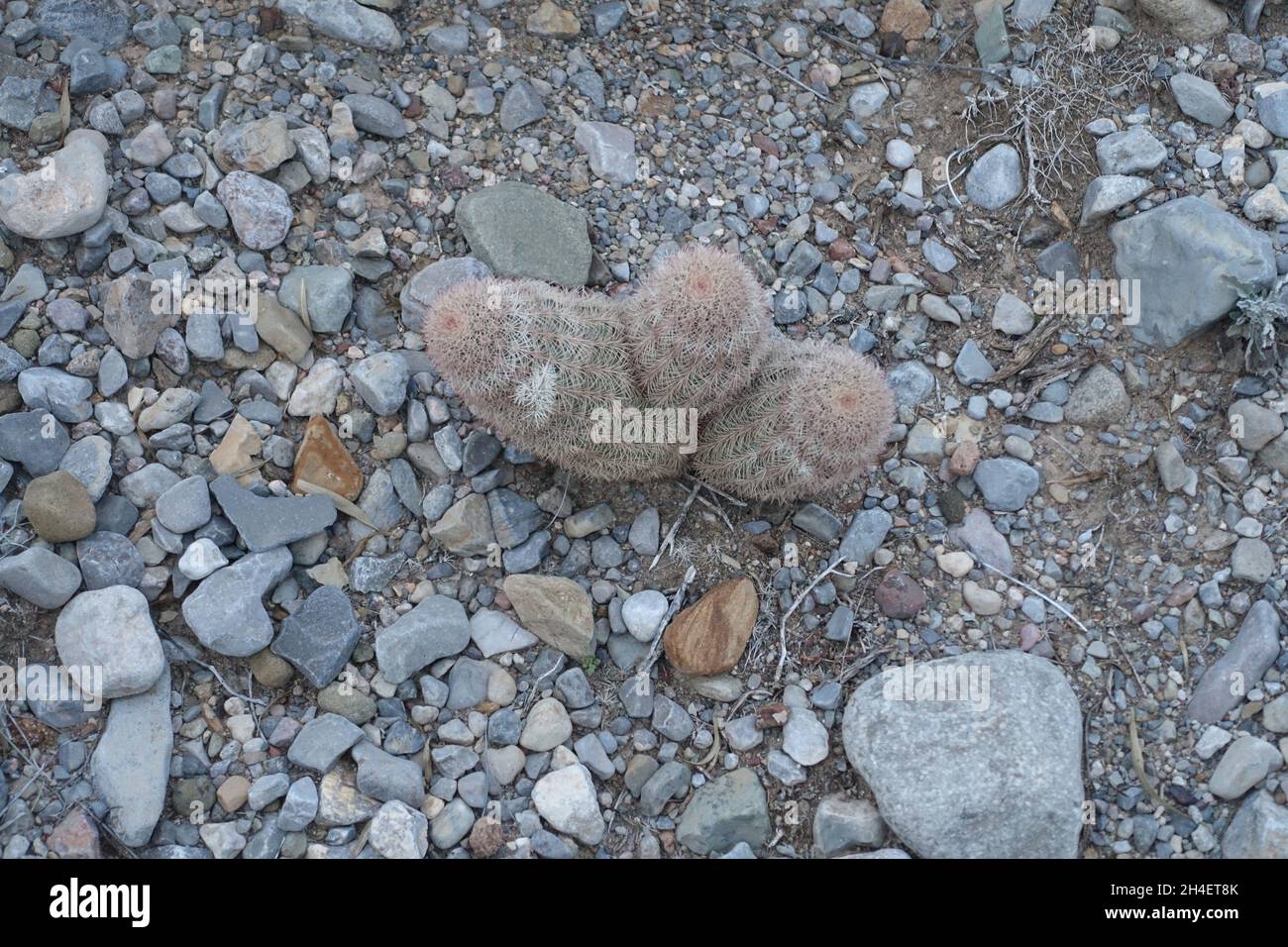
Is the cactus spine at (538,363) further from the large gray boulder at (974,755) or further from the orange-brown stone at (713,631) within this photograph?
the large gray boulder at (974,755)

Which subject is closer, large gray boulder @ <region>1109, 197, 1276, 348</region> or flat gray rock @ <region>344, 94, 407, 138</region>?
large gray boulder @ <region>1109, 197, 1276, 348</region>

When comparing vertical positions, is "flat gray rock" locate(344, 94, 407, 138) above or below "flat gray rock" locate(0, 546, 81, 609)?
above

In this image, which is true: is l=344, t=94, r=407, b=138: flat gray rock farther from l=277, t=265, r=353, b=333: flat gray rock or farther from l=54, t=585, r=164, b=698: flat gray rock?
l=54, t=585, r=164, b=698: flat gray rock

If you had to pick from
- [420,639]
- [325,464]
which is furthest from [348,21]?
[420,639]

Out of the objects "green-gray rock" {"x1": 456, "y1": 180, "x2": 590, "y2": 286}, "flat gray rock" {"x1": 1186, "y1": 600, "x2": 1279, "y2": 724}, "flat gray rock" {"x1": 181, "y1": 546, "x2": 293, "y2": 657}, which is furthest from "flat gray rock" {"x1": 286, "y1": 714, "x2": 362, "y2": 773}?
"flat gray rock" {"x1": 1186, "y1": 600, "x2": 1279, "y2": 724}

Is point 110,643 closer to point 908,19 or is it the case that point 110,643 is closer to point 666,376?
point 666,376

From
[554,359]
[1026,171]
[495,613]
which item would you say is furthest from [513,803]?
[1026,171]

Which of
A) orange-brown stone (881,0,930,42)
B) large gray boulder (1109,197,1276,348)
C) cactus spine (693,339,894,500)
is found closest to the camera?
cactus spine (693,339,894,500)
